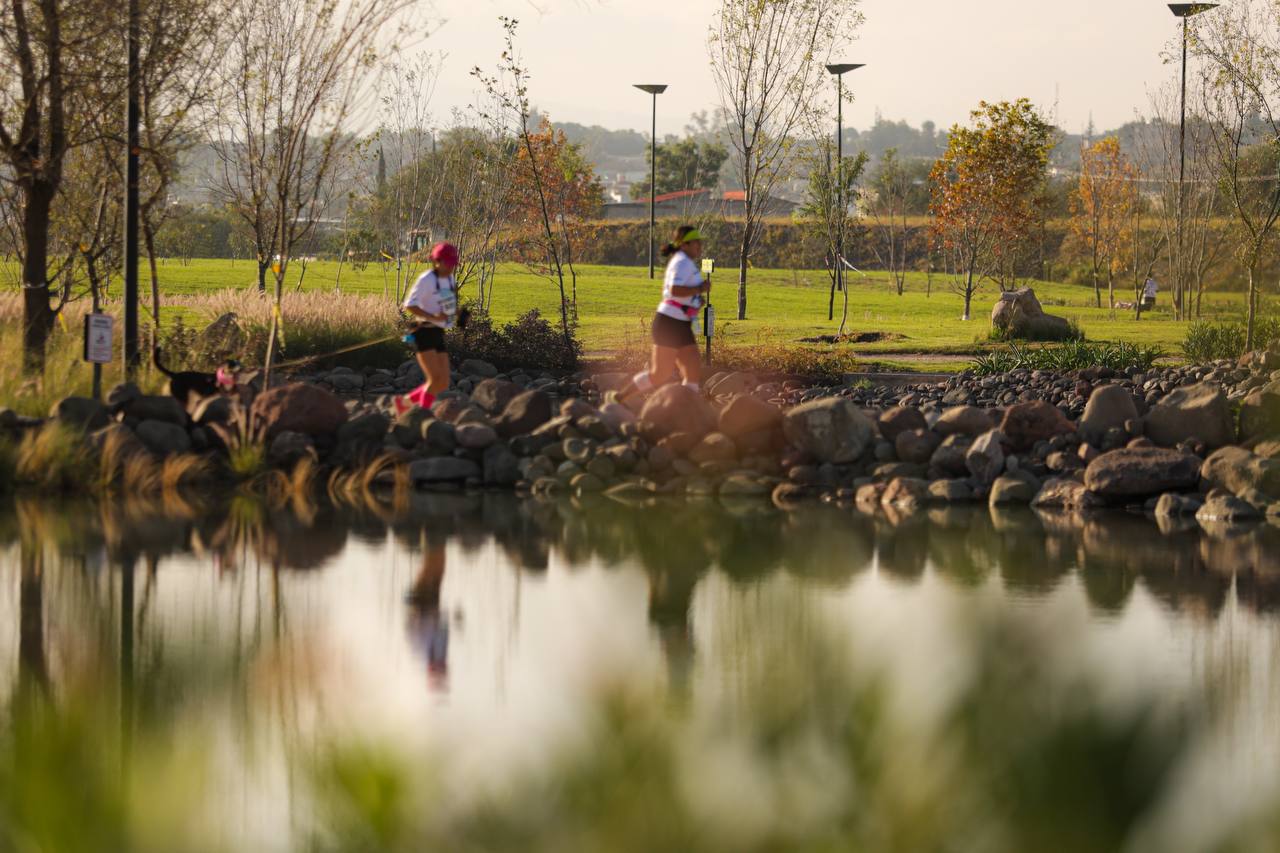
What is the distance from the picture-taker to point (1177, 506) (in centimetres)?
1418

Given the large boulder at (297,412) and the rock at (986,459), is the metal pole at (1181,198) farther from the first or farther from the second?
the large boulder at (297,412)

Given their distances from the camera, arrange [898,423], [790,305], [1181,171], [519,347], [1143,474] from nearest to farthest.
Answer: [1143,474], [898,423], [519,347], [1181,171], [790,305]

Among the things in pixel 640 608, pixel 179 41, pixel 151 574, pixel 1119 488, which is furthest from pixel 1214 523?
pixel 179 41

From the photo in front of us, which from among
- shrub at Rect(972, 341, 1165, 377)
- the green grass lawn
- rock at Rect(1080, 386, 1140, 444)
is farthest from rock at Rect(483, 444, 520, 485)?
the green grass lawn

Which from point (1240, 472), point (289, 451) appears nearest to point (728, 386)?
point (289, 451)

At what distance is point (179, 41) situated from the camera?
61.5ft

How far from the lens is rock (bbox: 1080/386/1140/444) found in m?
15.6

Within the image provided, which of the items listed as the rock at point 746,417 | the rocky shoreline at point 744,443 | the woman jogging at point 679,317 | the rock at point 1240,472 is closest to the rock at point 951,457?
the rocky shoreline at point 744,443

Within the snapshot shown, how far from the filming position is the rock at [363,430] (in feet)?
51.3

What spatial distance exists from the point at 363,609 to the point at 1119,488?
755cm

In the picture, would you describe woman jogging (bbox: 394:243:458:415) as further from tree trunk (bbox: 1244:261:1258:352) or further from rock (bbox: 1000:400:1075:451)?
tree trunk (bbox: 1244:261:1258:352)

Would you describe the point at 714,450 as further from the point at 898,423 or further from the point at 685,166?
the point at 685,166

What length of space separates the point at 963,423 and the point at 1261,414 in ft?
8.83

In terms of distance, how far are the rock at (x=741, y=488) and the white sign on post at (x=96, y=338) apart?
19.1 ft
